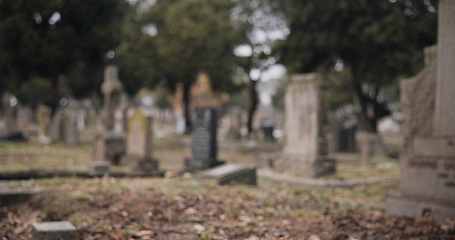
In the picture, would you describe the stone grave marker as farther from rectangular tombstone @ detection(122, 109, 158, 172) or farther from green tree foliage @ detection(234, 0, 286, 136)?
green tree foliage @ detection(234, 0, 286, 136)

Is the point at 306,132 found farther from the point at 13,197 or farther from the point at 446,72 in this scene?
the point at 13,197

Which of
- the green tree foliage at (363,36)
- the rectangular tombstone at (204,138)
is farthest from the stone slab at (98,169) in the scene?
the green tree foliage at (363,36)

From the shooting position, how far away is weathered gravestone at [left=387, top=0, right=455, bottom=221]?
6141 mm

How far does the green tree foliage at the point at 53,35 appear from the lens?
2405 cm

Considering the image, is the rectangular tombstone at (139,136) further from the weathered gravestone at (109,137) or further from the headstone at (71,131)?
the headstone at (71,131)

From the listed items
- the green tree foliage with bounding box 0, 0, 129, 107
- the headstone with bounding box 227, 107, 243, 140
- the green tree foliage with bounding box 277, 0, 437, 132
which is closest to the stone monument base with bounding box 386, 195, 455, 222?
the green tree foliage with bounding box 277, 0, 437, 132

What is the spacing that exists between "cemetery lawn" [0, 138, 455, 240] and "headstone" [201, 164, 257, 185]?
0.34 m

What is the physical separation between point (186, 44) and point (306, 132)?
2162 centimetres

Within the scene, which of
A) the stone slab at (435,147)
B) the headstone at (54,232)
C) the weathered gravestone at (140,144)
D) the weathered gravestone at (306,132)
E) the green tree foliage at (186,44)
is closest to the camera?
the headstone at (54,232)

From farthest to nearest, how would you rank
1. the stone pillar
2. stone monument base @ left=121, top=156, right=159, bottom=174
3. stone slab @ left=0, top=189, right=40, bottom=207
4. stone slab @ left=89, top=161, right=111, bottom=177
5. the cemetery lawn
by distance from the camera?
stone monument base @ left=121, top=156, right=159, bottom=174 < stone slab @ left=89, top=161, right=111, bottom=177 < stone slab @ left=0, top=189, right=40, bottom=207 < the stone pillar < the cemetery lawn

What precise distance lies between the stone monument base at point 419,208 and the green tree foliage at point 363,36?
14.5m

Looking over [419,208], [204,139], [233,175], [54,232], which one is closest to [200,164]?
[204,139]

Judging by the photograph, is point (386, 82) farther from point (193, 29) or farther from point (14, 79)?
point (14, 79)

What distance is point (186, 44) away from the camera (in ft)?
106
